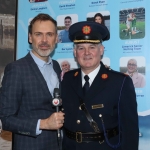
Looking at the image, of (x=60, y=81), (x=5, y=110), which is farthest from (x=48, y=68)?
(x=5, y=110)

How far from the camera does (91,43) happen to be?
1.90m

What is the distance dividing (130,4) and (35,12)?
96cm

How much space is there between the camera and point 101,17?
251cm

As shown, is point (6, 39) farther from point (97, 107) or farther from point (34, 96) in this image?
point (97, 107)

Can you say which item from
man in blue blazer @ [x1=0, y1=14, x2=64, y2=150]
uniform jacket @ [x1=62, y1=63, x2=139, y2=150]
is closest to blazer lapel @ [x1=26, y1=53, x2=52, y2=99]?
man in blue blazer @ [x1=0, y1=14, x2=64, y2=150]

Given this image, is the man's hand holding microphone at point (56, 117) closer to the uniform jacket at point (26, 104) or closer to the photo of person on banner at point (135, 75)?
the uniform jacket at point (26, 104)

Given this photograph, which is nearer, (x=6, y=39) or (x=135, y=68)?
(x=135, y=68)

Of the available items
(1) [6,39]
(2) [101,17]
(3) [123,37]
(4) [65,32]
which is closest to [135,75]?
(3) [123,37]

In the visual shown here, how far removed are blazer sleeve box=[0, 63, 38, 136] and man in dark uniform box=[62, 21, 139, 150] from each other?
0.90 ft

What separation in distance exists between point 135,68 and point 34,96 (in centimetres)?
93

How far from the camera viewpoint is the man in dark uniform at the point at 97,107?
72.1 inches

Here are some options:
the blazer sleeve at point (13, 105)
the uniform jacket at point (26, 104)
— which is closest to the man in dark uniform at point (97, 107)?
the uniform jacket at point (26, 104)

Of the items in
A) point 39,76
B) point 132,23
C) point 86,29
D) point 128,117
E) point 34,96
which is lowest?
point 128,117

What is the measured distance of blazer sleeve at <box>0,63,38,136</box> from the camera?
6.05 ft
